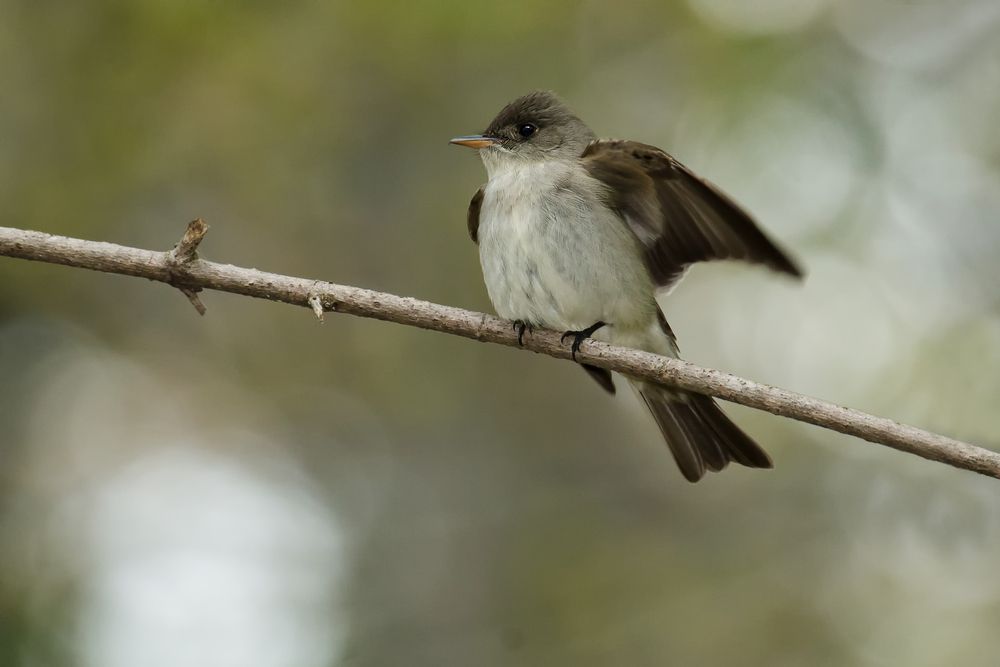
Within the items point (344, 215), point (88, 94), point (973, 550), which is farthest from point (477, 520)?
point (88, 94)

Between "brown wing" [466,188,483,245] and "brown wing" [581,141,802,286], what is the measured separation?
0.57 m

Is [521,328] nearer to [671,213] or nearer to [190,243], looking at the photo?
[671,213]

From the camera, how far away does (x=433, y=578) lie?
6.52 m

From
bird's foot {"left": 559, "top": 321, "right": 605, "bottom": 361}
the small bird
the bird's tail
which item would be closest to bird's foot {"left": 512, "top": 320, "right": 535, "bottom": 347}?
the small bird

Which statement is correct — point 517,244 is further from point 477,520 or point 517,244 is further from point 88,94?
point 88,94

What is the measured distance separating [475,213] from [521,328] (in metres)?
1.15

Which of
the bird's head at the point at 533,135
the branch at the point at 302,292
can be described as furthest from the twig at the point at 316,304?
the bird's head at the point at 533,135

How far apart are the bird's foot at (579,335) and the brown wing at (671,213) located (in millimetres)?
525

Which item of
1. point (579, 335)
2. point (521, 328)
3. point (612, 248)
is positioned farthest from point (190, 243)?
point (612, 248)

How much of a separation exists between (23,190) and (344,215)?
1.79 metres

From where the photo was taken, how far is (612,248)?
5.09 m

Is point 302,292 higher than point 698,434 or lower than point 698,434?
higher

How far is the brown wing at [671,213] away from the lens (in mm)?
4445

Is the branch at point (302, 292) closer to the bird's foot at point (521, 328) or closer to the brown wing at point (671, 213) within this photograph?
the bird's foot at point (521, 328)
